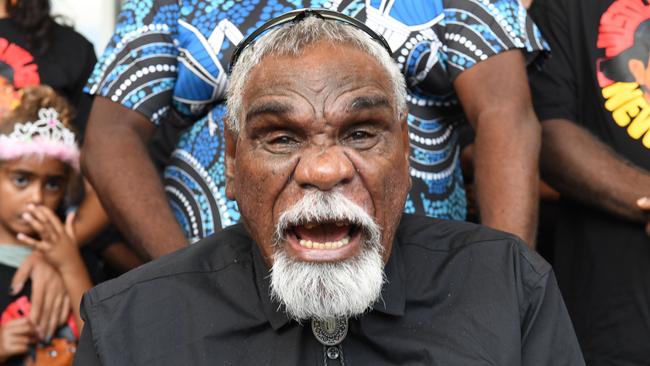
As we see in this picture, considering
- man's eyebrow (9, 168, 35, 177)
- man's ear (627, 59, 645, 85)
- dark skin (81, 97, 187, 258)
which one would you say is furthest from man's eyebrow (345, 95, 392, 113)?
man's eyebrow (9, 168, 35, 177)

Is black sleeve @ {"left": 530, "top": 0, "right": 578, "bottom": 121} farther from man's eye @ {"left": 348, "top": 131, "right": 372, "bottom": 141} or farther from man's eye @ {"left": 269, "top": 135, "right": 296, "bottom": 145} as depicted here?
man's eye @ {"left": 269, "top": 135, "right": 296, "bottom": 145}

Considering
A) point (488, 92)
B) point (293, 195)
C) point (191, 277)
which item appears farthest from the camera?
point (488, 92)

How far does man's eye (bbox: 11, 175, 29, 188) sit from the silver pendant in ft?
5.18

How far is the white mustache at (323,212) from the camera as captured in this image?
2014 mm

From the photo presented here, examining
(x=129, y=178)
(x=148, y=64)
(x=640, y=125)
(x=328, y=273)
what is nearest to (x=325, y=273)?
(x=328, y=273)

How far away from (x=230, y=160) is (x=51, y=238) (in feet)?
3.89

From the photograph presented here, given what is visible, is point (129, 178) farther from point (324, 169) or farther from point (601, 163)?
point (601, 163)

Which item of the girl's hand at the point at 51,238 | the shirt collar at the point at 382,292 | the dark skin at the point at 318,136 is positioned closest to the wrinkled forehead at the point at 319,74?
the dark skin at the point at 318,136

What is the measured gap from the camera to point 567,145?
2.97m

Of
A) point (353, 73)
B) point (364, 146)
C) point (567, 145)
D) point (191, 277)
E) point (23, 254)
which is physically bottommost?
point (23, 254)

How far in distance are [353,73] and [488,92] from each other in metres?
0.76

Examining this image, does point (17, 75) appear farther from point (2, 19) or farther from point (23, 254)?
point (23, 254)

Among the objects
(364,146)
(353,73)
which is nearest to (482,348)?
(364,146)

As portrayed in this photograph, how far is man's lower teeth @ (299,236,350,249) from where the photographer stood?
6.82 ft
